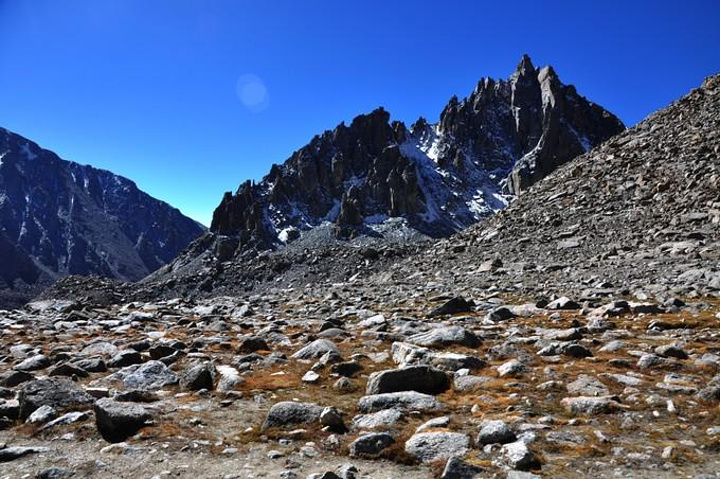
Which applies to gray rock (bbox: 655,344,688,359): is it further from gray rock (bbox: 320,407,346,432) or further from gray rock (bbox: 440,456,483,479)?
gray rock (bbox: 320,407,346,432)

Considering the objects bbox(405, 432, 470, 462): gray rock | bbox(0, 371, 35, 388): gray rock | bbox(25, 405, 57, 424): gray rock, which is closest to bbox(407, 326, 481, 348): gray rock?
bbox(405, 432, 470, 462): gray rock

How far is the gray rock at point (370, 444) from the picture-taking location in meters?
6.62

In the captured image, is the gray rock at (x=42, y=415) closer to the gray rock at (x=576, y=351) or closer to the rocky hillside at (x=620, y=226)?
the gray rock at (x=576, y=351)

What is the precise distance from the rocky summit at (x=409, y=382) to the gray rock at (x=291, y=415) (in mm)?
28

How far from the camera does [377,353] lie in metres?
12.4

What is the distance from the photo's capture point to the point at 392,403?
835 centimetres

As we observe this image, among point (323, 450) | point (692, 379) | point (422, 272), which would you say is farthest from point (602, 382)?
point (422, 272)

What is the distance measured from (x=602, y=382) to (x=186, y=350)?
11.0 m

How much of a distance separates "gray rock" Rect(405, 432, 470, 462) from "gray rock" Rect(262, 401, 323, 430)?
187 centimetres

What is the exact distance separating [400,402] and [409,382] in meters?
0.77

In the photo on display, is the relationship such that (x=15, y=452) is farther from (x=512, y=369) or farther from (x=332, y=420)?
(x=512, y=369)

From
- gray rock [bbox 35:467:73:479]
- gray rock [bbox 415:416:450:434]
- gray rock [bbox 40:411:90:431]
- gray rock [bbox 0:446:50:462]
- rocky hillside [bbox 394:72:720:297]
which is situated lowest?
gray rock [bbox 415:416:450:434]

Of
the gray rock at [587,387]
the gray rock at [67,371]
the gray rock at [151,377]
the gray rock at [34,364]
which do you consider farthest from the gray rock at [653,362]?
the gray rock at [34,364]

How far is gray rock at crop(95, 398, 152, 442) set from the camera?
24.4 ft
